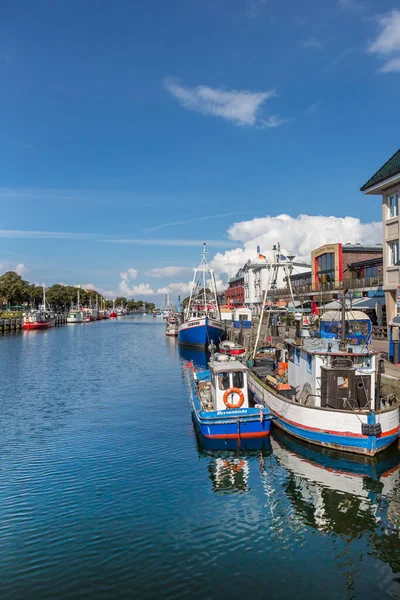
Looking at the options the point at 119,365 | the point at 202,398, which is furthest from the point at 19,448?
the point at 119,365

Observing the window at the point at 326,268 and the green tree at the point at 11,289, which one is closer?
the window at the point at 326,268

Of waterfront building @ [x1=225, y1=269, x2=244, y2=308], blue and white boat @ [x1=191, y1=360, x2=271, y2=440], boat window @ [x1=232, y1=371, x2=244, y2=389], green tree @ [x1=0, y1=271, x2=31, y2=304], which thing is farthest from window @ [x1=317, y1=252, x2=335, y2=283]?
green tree @ [x1=0, y1=271, x2=31, y2=304]

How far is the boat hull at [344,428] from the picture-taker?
21.2 m

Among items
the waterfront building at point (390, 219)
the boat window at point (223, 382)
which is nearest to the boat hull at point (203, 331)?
the waterfront building at point (390, 219)

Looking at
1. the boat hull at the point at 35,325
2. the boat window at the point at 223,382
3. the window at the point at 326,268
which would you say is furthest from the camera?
the boat hull at the point at 35,325

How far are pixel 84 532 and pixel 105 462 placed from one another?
6841 mm

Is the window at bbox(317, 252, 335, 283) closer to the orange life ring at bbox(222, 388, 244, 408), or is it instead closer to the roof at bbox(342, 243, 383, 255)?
the roof at bbox(342, 243, 383, 255)

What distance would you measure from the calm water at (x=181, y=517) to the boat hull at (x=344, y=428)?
2.66 ft

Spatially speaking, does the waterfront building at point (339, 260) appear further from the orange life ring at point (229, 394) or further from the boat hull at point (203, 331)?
the orange life ring at point (229, 394)

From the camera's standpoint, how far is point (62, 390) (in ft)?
135

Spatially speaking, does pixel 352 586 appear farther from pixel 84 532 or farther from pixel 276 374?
pixel 276 374

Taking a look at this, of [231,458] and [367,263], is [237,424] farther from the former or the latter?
[367,263]

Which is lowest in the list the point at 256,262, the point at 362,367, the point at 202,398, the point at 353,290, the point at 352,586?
the point at 352,586

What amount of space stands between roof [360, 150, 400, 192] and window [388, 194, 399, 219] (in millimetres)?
1994
